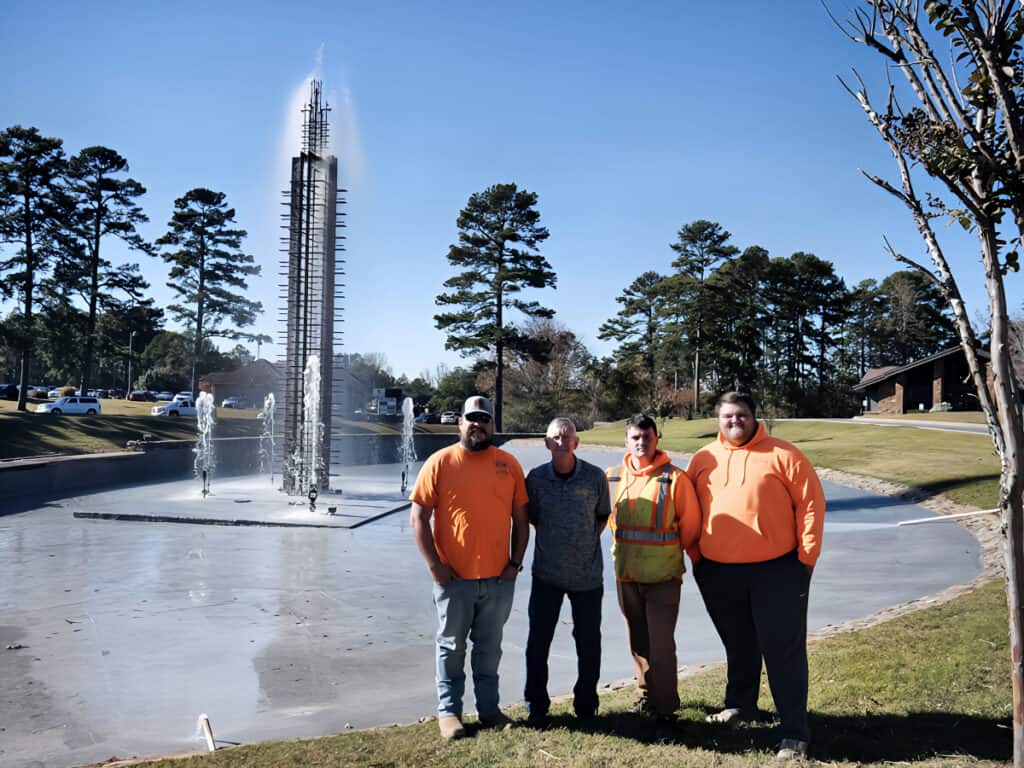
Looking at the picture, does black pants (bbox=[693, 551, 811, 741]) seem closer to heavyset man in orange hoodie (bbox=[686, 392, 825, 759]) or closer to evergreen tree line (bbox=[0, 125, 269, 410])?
heavyset man in orange hoodie (bbox=[686, 392, 825, 759])

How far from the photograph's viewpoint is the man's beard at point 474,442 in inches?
188

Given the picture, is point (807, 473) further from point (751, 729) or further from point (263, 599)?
point (263, 599)

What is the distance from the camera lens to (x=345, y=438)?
37156mm

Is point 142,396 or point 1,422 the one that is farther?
point 142,396

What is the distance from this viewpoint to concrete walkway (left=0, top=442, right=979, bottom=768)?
541cm

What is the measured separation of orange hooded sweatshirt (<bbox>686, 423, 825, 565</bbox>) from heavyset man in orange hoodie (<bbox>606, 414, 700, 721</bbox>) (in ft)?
0.59

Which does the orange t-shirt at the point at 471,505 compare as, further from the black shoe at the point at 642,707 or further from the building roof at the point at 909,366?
the building roof at the point at 909,366

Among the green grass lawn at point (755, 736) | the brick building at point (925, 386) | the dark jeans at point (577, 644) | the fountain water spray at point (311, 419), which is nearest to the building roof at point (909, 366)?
the brick building at point (925, 386)

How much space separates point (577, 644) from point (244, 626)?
14.1 ft

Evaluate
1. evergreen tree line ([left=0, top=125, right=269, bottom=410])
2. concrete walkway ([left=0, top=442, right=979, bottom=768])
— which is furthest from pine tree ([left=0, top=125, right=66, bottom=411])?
concrete walkway ([left=0, top=442, right=979, bottom=768])

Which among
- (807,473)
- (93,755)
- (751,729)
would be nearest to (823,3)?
(807,473)

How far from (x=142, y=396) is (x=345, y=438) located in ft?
93.4

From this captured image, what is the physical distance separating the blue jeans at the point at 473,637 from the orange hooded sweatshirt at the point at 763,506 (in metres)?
1.31

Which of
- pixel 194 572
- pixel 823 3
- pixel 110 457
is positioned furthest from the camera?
pixel 110 457
